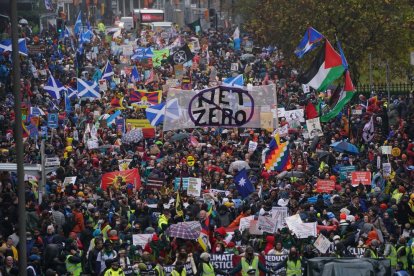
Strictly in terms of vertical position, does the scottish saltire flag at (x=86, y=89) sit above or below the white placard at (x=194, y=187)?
above

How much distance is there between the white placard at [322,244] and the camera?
25448mm

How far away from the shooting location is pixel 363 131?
3881cm

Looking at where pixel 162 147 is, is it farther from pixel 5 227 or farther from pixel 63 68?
pixel 63 68

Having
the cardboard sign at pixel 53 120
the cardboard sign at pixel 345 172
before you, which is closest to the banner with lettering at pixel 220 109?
the cardboard sign at pixel 345 172

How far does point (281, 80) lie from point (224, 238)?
33.1 metres

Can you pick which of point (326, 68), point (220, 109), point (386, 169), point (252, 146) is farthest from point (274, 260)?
point (326, 68)

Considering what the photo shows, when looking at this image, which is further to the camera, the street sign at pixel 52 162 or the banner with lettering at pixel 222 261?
the street sign at pixel 52 162

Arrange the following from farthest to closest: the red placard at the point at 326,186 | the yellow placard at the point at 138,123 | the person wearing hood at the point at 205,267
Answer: the yellow placard at the point at 138,123
the red placard at the point at 326,186
the person wearing hood at the point at 205,267

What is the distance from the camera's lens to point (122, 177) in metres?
32.8

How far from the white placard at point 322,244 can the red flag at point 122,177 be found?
26.5 feet

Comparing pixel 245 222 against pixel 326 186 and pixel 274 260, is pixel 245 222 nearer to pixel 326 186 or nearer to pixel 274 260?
pixel 274 260

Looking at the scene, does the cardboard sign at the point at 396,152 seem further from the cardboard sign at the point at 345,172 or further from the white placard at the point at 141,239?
the white placard at the point at 141,239

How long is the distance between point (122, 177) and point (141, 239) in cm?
642

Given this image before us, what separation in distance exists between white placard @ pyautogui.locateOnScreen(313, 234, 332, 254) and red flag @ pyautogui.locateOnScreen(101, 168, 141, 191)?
8.09 m
